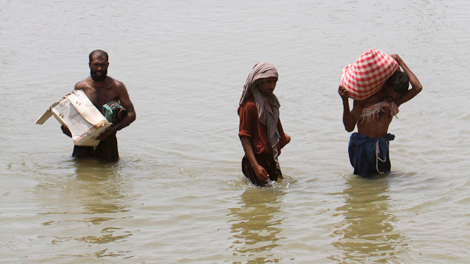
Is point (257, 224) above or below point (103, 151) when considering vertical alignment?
below

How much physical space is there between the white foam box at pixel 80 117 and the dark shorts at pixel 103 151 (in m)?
0.47

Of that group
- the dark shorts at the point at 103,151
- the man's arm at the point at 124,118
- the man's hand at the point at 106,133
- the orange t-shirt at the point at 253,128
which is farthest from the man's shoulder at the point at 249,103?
the dark shorts at the point at 103,151

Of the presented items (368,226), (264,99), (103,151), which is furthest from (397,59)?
(103,151)

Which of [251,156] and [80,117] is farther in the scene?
[80,117]

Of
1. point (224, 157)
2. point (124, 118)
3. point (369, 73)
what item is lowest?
point (224, 157)

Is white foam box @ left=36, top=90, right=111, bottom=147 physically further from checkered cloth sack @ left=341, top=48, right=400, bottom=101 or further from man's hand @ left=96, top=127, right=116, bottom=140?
checkered cloth sack @ left=341, top=48, right=400, bottom=101

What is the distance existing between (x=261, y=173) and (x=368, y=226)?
119 centimetres

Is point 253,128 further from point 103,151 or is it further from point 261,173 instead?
point 103,151

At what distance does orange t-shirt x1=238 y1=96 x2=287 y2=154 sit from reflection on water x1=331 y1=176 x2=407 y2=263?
91cm

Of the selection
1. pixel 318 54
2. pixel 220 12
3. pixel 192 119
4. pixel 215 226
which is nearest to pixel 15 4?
pixel 220 12

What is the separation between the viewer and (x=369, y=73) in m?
5.77

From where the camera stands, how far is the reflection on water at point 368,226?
4.44 meters

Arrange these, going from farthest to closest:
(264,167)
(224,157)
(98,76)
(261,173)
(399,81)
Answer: (224,157)
(98,76)
(264,167)
(399,81)
(261,173)

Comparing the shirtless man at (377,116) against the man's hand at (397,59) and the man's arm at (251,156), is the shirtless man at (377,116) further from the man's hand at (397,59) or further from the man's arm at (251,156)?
the man's arm at (251,156)
